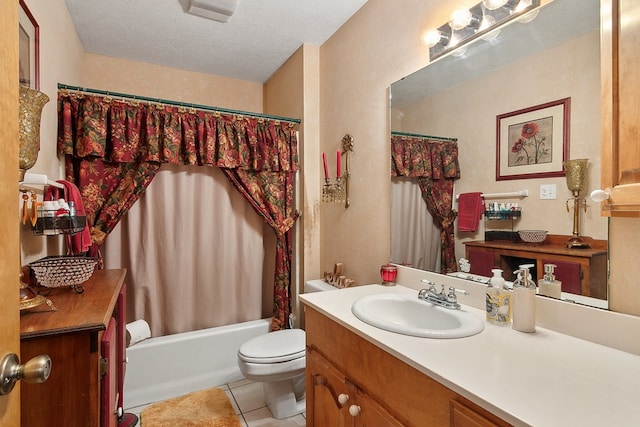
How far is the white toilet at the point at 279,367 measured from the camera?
1826 millimetres

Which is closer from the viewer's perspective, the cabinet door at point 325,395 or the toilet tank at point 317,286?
the cabinet door at point 325,395

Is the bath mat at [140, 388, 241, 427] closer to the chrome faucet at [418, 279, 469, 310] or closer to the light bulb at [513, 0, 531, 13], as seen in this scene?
the chrome faucet at [418, 279, 469, 310]

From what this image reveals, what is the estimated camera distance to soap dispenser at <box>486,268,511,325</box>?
1.13 meters

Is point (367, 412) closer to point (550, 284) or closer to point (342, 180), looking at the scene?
point (550, 284)

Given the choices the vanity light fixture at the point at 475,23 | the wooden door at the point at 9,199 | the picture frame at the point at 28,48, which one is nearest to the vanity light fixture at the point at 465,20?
the vanity light fixture at the point at 475,23

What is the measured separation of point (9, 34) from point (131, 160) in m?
1.66

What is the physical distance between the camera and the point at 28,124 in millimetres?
1017

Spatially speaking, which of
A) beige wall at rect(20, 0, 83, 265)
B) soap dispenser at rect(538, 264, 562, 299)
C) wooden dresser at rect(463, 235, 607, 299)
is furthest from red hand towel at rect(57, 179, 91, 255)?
soap dispenser at rect(538, 264, 562, 299)

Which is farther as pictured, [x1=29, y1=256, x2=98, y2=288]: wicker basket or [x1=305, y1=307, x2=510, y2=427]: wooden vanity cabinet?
[x1=29, y1=256, x2=98, y2=288]: wicker basket

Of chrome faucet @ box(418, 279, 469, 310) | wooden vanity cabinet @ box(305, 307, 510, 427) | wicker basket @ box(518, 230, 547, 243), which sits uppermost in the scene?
wicker basket @ box(518, 230, 547, 243)

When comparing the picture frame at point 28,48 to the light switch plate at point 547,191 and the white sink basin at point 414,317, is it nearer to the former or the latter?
the white sink basin at point 414,317

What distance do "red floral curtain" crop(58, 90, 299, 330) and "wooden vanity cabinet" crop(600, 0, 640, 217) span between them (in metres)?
1.98

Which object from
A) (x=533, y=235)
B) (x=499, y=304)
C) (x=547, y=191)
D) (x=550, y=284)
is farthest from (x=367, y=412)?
(x=547, y=191)

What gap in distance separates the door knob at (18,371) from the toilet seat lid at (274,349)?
1354 millimetres
